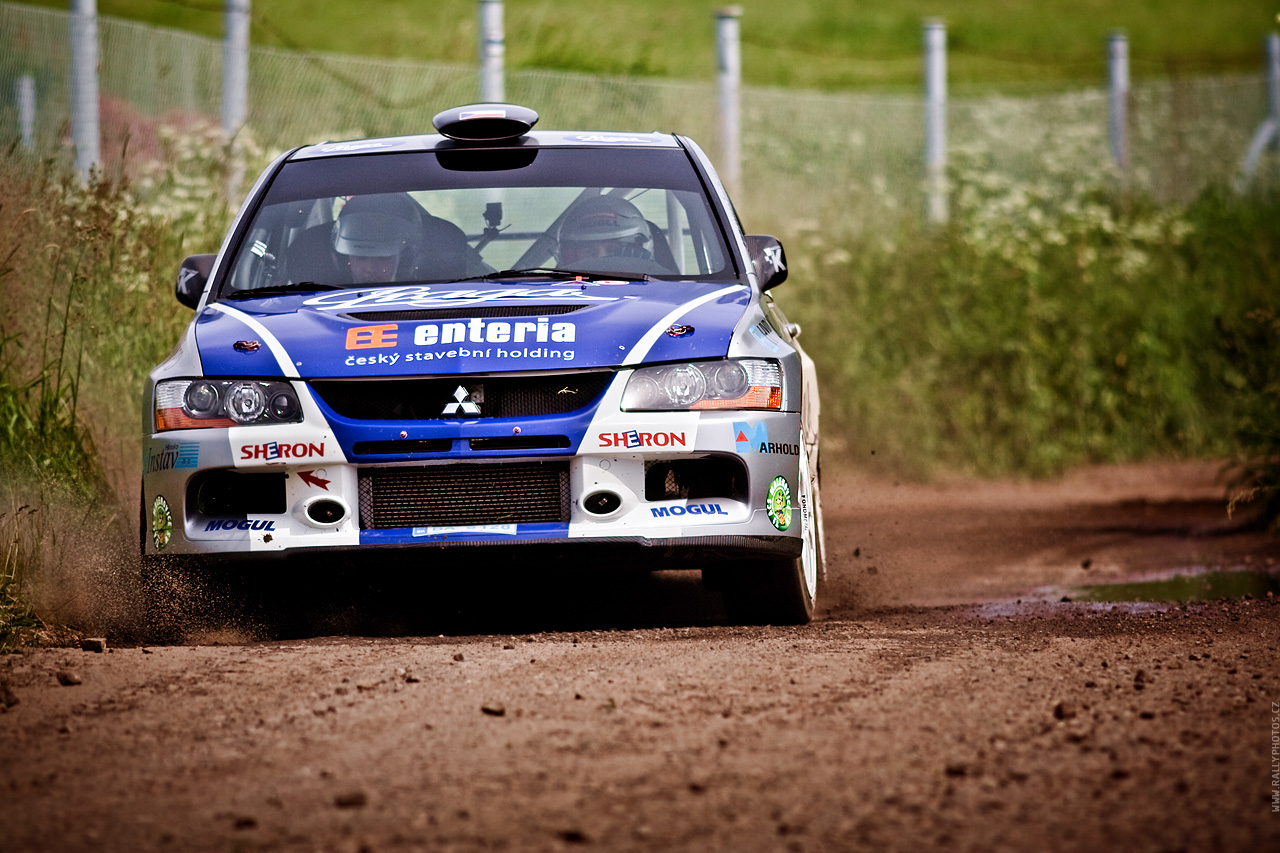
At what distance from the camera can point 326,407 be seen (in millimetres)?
5496

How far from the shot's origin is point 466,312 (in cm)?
572

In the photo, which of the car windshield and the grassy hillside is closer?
the car windshield

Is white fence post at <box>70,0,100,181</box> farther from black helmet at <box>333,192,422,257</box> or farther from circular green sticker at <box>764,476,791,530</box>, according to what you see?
circular green sticker at <box>764,476,791,530</box>

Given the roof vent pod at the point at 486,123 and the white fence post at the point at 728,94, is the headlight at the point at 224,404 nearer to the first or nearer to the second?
the roof vent pod at the point at 486,123

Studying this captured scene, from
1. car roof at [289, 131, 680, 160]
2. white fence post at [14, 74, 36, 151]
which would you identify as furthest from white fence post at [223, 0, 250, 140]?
car roof at [289, 131, 680, 160]

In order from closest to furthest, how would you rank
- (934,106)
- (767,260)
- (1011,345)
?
1. (767,260)
2. (1011,345)
3. (934,106)

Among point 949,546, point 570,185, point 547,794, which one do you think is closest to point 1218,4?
point 949,546

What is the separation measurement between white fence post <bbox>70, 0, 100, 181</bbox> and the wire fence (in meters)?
0.08

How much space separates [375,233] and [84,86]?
4.13 metres

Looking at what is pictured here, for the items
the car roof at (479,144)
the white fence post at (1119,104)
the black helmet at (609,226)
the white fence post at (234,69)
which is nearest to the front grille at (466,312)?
the black helmet at (609,226)

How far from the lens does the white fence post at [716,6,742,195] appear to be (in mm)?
14523

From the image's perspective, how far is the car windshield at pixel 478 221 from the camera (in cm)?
647

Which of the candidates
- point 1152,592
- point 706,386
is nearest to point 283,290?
point 706,386

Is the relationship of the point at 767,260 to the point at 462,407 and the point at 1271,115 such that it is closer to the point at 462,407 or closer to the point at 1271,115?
the point at 462,407
